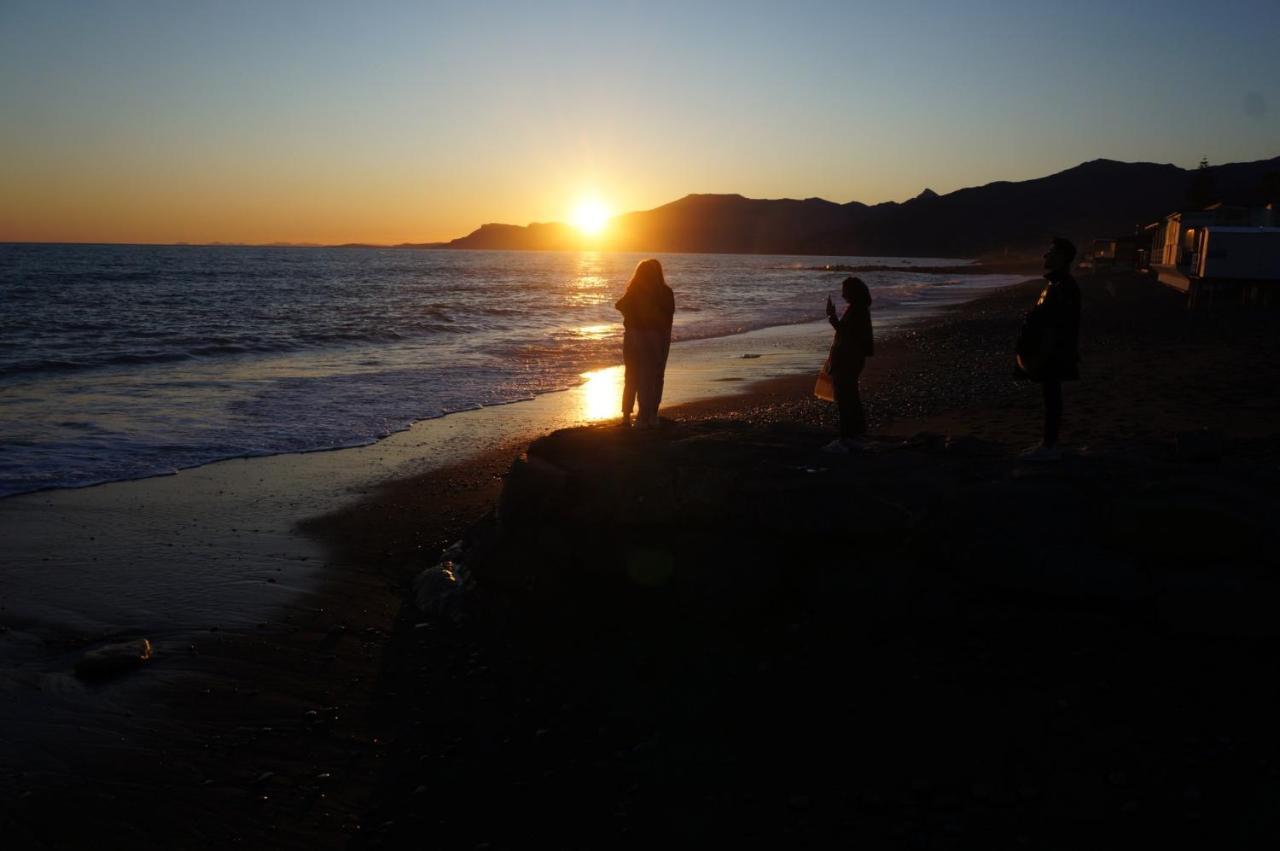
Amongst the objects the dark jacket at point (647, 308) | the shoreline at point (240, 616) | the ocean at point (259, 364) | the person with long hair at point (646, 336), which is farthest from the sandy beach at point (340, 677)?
the ocean at point (259, 364)

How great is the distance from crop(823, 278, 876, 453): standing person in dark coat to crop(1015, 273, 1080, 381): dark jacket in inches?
51.0

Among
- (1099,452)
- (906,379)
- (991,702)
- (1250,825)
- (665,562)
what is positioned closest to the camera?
(1250,825)

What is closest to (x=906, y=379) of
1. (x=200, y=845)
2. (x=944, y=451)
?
(x=944, y=451)

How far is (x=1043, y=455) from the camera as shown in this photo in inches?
256

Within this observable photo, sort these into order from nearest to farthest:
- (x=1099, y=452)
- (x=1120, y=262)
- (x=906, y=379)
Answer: (x=1099, y=452) → (x=906, y=379) → (x=1120, y=262)

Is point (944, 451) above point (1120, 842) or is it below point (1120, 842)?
above

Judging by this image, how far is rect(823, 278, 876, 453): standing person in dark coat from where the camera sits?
7488 mm

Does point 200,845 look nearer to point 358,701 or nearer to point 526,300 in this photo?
point 358,701

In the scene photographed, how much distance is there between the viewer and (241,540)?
8500mm

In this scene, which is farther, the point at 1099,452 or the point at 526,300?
the point at 526,300

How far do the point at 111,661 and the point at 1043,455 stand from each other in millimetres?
6664

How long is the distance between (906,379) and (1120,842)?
46.1 feet

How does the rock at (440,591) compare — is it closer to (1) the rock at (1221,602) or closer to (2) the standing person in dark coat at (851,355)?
(2) the standing person in dark coat at (851,355)

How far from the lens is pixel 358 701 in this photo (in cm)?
546
